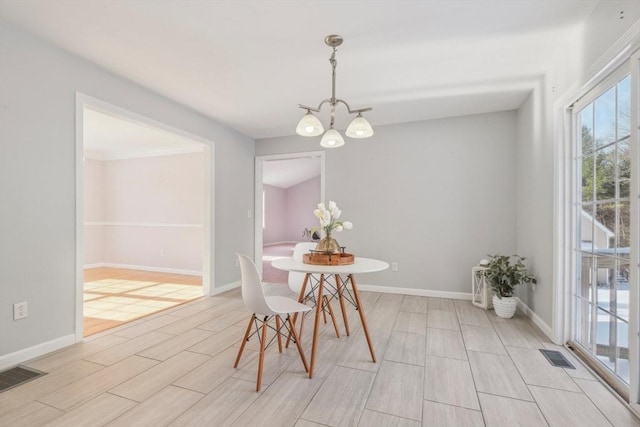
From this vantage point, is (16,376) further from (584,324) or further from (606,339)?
(584,324)

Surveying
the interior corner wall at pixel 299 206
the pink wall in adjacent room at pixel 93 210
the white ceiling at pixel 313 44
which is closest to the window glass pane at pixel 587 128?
the white ceiling at pixel 313 44

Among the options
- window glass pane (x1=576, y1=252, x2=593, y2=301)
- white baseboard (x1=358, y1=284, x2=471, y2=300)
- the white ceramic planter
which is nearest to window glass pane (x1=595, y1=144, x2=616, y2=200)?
window glass pane (x1=576, y1=252, x2=593, y2=301)

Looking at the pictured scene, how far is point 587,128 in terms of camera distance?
227cm

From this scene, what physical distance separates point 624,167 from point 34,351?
4148 millimetres

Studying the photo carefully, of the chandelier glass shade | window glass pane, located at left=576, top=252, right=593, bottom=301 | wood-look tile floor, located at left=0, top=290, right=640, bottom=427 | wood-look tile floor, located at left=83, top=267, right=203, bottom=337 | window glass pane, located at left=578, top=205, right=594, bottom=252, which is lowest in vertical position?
wood-look tile floor, located at left=83, top=267, right=203, bottom=337

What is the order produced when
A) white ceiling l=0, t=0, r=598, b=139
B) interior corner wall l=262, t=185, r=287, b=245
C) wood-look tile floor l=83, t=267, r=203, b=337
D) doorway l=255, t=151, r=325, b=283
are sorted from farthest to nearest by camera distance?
1. interior corner wall l=262, t=185, r=287, b=245
2. doorway l=255, t=151, r=325, b=283
3. wood-look tile floor l=83, t=267, r=203, b=337
4. white ceiling l=0, t=0, r=598, b=139

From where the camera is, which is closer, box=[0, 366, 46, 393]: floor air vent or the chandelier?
box=[0, 366, 46, 393]: floor air vent

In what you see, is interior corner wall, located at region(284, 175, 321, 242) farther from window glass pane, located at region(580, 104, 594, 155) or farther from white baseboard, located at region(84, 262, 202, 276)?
window glass pane, located at region(580, 104, 594, 155)

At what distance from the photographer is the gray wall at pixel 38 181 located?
2.09 meters

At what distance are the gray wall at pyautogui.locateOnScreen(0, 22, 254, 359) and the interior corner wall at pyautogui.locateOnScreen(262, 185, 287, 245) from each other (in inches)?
335

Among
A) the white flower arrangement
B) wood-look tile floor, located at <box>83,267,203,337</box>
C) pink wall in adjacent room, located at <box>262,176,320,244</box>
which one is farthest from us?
pink wall in adjacent room, located at <box>262,176,320,244</box>

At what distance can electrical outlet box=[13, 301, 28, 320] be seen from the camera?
213cm

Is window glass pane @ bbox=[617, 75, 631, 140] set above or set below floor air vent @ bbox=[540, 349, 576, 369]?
above

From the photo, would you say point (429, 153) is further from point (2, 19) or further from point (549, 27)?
point (2, 19)
